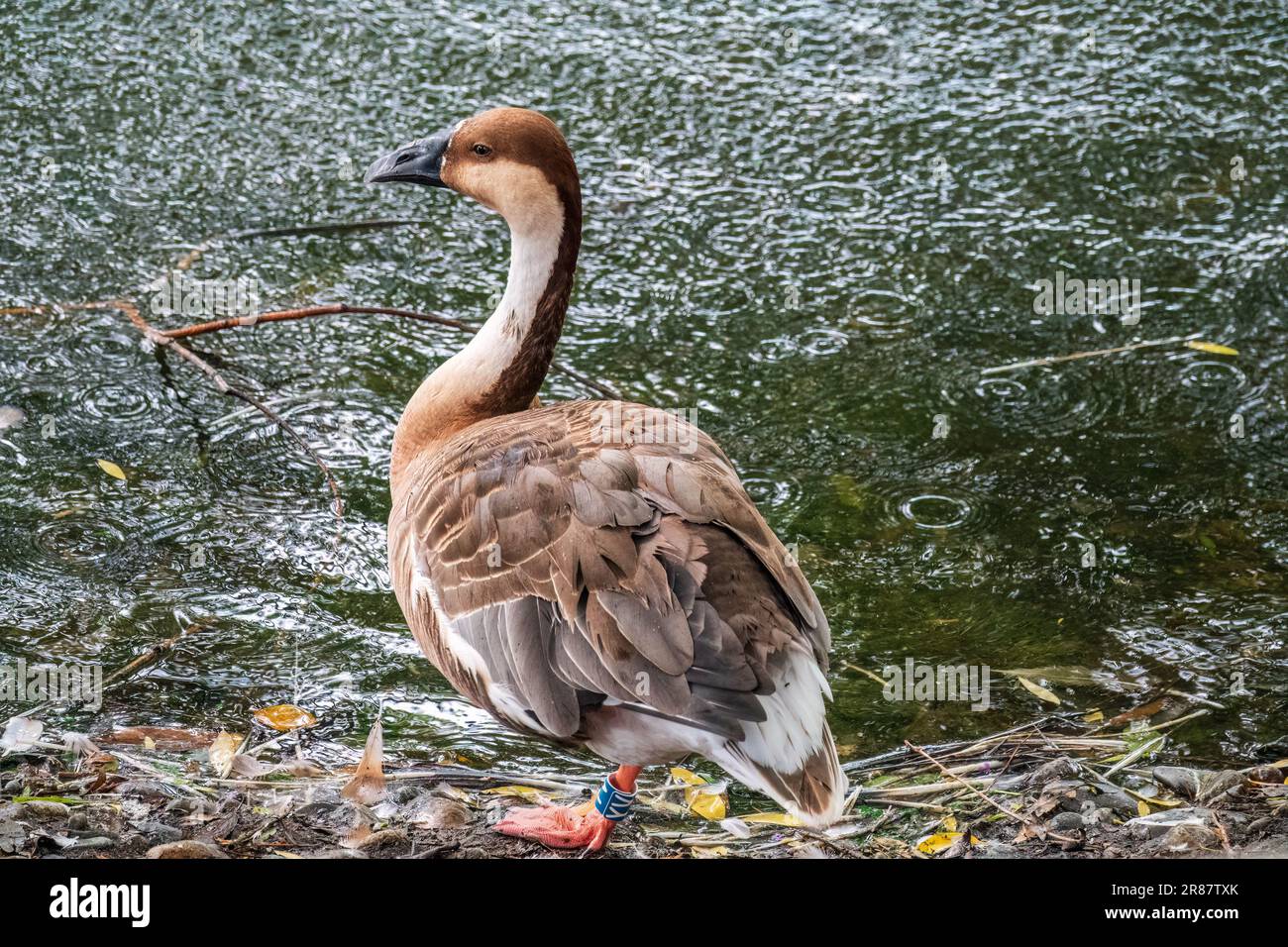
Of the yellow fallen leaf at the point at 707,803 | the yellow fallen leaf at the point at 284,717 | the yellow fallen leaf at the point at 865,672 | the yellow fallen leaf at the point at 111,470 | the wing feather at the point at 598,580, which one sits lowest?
the yellow fallen leaf at the point at 707,803

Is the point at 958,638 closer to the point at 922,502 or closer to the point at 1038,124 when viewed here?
the point at 922,502

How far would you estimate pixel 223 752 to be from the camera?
14.4 ft

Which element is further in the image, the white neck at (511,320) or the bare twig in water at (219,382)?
the bare twig in water at (219,382)

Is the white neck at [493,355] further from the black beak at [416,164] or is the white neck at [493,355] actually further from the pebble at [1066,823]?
the pebble at [1066,823]

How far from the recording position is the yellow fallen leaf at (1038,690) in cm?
477

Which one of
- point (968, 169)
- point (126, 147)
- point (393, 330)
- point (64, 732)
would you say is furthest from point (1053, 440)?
point (126, 147)

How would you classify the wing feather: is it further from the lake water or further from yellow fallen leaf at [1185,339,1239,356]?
yellow fallen leaf at [1185,339,1239,356]

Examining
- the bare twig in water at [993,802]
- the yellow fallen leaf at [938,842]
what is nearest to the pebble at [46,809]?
the yellow fallen leaf at [938,842]

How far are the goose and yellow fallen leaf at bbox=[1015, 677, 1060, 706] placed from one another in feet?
3.29

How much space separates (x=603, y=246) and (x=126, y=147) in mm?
2402

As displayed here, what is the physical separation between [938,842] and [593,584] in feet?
4.26

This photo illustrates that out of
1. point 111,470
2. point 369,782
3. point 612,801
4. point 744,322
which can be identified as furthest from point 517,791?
point 744,322

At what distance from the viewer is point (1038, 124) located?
765 centimetres

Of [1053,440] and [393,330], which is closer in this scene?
[1053,440]
